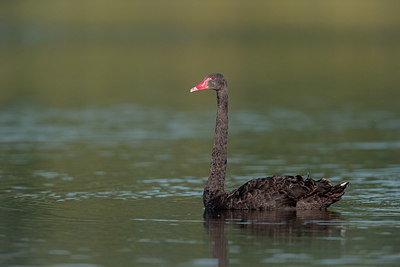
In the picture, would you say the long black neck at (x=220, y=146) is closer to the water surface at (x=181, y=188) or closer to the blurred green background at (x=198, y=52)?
the water surface at (x=181, y=188)

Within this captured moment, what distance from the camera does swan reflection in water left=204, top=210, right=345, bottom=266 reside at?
10695mm

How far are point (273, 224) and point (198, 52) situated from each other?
4916 centimetres

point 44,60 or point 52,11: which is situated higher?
point 52,11

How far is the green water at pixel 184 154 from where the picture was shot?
10.3m

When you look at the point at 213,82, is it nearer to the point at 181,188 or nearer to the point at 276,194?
the point at 276,194

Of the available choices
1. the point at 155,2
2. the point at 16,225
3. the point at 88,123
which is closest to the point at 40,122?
the point at 88,123

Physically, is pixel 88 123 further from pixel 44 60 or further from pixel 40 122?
pixel 44 60

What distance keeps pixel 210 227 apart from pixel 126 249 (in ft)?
5.27

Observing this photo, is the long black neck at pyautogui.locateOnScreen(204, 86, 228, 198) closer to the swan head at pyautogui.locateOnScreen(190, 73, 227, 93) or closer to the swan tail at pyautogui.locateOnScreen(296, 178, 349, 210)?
the swan head at pyautogui.locateOnScreen(190, 73, 227, 93)

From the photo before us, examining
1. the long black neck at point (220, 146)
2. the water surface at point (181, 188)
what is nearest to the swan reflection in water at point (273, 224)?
the water surface at point (181, 188)

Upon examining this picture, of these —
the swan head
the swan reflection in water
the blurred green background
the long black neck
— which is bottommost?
the swan reflection in water

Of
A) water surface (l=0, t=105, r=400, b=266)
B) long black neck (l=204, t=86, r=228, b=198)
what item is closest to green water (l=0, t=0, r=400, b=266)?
water surface (l=0, t=105, r=400, b=266)

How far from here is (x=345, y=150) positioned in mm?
18688

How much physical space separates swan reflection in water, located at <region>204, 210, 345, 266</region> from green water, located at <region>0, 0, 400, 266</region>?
3 cm
